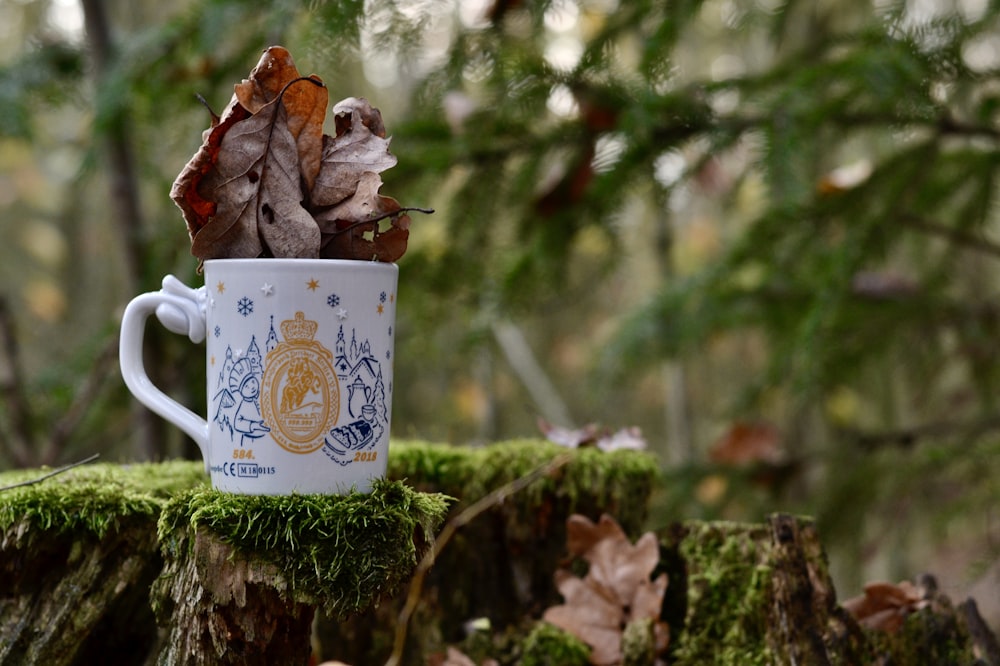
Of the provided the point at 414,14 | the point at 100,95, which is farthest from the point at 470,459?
the point at 100,95

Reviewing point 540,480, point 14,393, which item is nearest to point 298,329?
point 540,480

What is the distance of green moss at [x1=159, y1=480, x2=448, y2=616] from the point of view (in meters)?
0.99

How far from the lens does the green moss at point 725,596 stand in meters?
1.36

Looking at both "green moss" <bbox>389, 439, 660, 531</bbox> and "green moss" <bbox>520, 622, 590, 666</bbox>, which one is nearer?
"green moss" <bbox>520, 622, 590, 666</bbox>

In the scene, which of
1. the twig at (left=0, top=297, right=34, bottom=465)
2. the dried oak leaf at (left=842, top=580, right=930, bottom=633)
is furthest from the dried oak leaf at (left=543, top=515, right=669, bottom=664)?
the twig at (left=0, top=297, right=34, bottom=465)

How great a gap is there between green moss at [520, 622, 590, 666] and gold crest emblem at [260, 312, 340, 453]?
661mm

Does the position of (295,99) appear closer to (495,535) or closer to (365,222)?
(365,222)

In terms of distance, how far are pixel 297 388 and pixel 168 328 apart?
24 cm

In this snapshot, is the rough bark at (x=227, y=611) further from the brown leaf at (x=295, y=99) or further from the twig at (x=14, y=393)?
the twig at (x=14, y=393)

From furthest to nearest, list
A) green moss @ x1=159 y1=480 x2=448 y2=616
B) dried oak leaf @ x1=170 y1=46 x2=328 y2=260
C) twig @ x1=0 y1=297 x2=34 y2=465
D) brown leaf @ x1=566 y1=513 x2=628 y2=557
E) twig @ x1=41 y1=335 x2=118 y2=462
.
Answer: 1. twig @ x1=0 y1=297 x2=34 y2=465
2. twig @ x1=41 y1=335 x2=118 y2=462
3. brown leaf @ x1=566 y1=513 x2=628 y2=557
4. dried oak leaf @ x1=170 y1=46 x2=328 y2=260
5. green moss @ x1=159 y1=480 x2=448 y2=616

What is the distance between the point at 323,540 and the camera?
0.99 metres

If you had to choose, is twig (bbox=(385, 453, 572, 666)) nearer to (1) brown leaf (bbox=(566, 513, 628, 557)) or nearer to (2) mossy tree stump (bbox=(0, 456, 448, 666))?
(1) brown leaf (bbox=(566, 513, 628, 557))

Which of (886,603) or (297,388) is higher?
(297,388)

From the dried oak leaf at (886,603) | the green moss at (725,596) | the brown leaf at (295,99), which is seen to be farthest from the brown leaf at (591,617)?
the brown leaf at (295,99)
